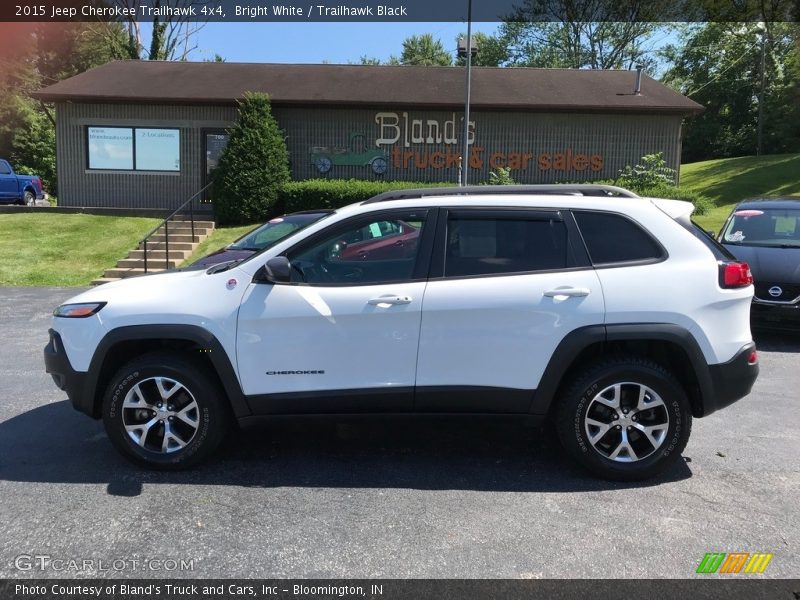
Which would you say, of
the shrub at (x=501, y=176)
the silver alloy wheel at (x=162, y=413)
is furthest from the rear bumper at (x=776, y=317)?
the shrub at (x=501, y=176)

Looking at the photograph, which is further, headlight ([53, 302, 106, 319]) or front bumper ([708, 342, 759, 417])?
headlight ([53, 302, 106, 319])

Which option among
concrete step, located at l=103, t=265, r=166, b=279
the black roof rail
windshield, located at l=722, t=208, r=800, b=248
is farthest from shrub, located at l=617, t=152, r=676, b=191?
the black roof rail

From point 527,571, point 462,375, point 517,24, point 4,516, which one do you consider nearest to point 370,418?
point 462,375

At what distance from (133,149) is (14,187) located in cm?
525

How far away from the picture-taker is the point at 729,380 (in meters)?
4.02

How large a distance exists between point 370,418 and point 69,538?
69.1 inches

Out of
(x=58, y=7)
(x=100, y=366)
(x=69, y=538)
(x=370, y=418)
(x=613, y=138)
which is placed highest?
(x=58, y=7)

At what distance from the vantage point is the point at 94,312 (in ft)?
13.6

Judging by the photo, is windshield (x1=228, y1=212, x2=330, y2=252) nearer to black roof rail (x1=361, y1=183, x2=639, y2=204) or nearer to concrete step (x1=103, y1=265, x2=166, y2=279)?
black roof rail (x1=361, y1=183, x2=639, y2=204)

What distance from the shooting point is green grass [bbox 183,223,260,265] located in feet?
51.7

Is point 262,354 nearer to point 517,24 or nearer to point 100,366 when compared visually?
point 100,366

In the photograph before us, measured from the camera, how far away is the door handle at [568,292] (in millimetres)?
3949

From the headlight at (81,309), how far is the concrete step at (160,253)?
11.6m

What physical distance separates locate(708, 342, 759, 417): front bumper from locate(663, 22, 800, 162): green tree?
46.7 m
